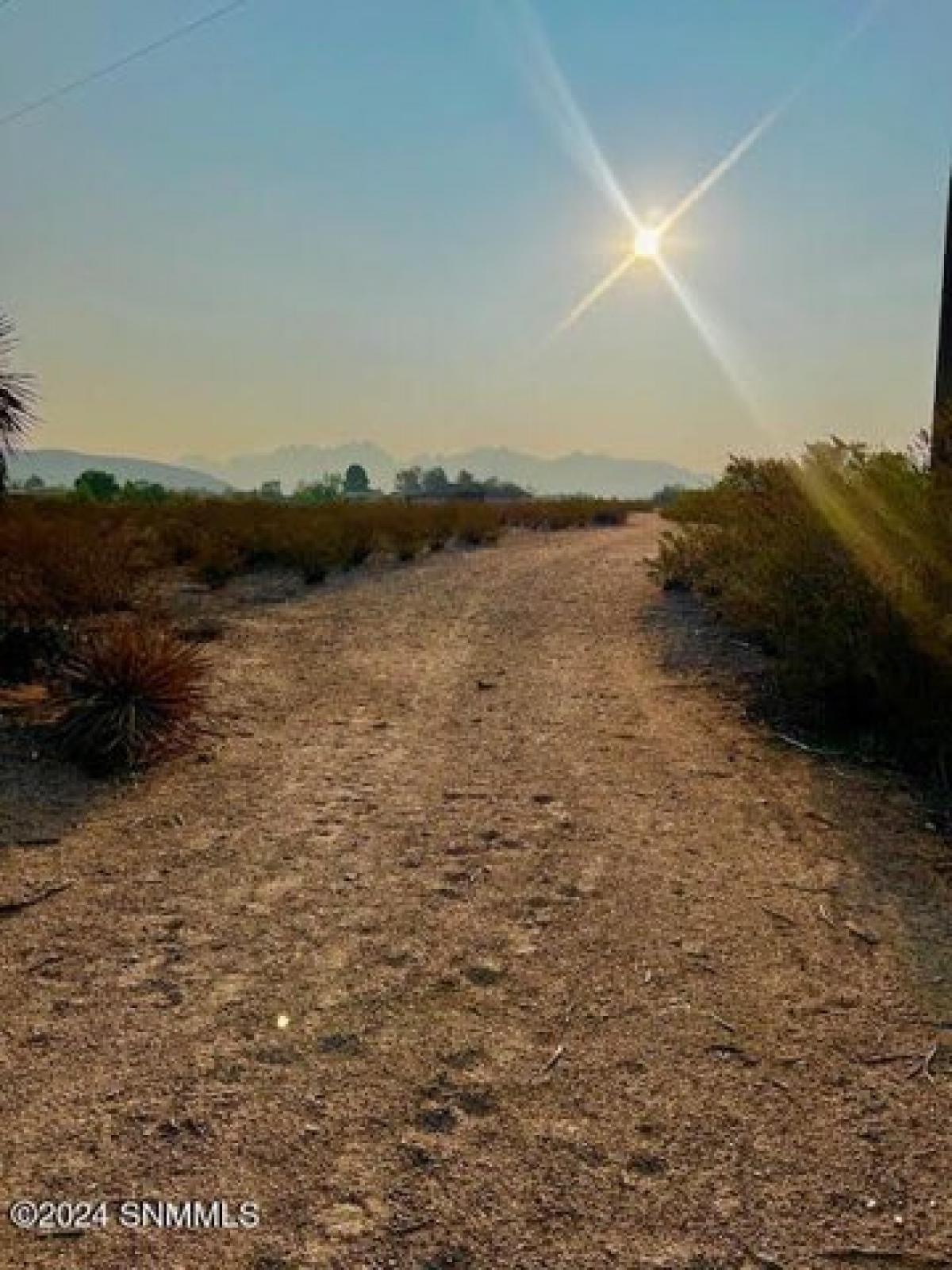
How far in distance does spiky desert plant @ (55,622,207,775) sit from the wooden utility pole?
17.9 ft

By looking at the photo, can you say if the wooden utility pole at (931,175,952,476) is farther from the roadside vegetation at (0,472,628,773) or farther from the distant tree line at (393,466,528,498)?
the distant tree line at (393,466,528,498)

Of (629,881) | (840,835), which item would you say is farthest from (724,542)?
(629,881)

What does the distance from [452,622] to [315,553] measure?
6236 millimetres

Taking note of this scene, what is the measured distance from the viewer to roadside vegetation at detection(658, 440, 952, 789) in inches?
254

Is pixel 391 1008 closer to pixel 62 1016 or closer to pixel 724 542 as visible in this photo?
pixel 62 1016

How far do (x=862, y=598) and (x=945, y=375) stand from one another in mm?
2904

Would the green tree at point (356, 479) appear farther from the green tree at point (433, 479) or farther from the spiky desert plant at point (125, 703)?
the spiky desert plant at point (125, 703)

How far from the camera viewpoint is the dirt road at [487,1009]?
2410 mm

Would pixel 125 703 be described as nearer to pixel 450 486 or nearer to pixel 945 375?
pixel 945 375

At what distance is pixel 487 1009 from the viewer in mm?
3365

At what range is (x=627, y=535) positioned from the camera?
30000 mm

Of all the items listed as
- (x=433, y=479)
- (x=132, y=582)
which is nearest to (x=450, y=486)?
(x=433, y=479)

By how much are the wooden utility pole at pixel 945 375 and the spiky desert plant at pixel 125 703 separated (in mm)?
5450

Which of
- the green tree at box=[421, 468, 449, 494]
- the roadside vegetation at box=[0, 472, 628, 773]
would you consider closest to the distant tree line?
the green tree at box=[421, 468, 449, 494]
